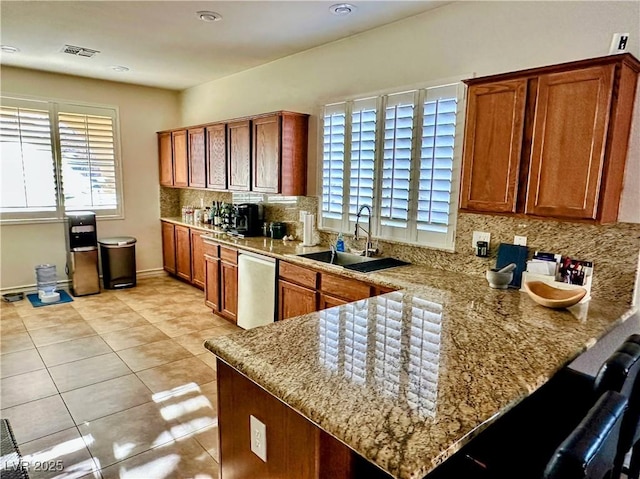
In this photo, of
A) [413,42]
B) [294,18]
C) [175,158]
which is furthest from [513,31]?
[175,158]

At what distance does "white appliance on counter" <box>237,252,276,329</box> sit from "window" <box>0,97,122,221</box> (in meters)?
3.03

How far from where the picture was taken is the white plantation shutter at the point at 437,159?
2.86 m

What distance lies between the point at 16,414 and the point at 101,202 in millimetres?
3673

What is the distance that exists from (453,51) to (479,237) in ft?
4.36

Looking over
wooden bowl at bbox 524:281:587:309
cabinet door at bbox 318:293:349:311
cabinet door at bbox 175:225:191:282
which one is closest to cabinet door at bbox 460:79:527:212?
wooden bowl at bbox 524:281:587:309

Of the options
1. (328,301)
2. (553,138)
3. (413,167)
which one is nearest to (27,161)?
(328,301)

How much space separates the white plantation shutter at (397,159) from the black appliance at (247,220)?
179 cm

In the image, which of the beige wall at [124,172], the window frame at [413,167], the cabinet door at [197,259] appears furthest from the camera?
the cabinet door at [197,259]

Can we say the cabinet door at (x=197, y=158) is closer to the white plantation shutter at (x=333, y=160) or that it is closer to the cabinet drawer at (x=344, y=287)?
the white plantation shutter at (x=333, y=160)

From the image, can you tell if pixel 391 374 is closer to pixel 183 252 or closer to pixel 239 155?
pixel 239 155

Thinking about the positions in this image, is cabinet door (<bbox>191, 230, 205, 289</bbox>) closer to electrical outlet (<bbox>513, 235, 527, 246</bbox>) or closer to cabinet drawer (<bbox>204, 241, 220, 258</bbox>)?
cabinet drawer (<bbox>204, 241, 220, 258</bbox>)

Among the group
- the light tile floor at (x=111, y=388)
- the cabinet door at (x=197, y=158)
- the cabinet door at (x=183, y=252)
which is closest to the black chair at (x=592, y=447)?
the light tile floor at (x=111, y=388)

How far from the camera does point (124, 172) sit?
229 inches

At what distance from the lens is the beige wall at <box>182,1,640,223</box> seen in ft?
7.13
